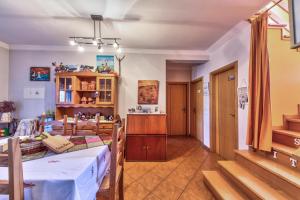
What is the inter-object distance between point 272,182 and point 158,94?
2801mm

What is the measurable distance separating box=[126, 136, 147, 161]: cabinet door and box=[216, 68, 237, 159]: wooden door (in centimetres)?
174

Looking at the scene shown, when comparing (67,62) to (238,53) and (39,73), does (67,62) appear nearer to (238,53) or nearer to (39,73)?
(39,73)

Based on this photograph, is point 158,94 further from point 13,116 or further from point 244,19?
A: point 13,116

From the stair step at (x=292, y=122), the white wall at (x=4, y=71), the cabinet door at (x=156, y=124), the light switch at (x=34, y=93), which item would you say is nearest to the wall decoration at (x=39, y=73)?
the light switch at (x=34, y=93)

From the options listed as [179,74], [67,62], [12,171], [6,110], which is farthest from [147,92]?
[12,171]

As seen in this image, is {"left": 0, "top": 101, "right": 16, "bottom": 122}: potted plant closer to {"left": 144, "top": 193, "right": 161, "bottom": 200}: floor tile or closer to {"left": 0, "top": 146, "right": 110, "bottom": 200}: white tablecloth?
{"left": 0, "top": 146, "right": 110, "bottom": 200}: white tablecloth

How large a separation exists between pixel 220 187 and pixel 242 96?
156cm

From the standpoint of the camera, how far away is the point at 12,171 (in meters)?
0.83

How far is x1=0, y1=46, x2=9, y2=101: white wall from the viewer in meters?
3.87

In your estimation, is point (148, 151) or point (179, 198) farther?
point (148, 151)

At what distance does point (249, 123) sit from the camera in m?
2.57

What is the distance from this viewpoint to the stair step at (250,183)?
178 cm

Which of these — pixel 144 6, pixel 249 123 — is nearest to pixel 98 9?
pixel 144 6

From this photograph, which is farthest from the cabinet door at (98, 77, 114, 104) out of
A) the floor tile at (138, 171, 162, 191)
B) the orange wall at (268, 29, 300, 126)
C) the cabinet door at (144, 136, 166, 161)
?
the orange wall at (268, 29, 300, 126)
